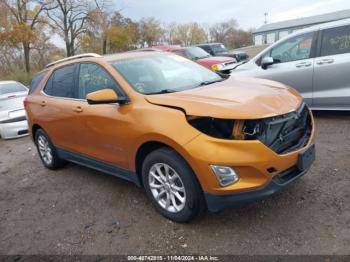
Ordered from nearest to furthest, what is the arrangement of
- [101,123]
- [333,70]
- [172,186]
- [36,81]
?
1. [172,186]
2. [101,123]
3. [36,81]
4. [333,70]

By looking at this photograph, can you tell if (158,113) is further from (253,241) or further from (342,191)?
(342,191)

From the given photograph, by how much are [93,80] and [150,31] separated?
5241 centimetres

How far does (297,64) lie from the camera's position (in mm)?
6238

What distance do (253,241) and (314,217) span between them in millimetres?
687

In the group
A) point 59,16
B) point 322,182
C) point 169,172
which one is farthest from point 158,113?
point 59,16

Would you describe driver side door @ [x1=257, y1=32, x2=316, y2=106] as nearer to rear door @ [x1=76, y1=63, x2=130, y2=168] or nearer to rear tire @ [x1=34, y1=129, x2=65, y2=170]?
rear door @ [x1=76, y1=63, x2=130, y2=168]

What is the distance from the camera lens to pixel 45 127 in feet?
16.8

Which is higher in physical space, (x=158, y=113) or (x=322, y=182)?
(x=158, y=113)

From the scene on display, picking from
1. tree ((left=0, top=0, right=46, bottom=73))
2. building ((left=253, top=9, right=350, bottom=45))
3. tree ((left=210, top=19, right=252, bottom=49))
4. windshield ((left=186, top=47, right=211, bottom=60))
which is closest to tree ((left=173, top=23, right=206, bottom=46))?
tree ((left=210, top=19, right=252, bottom=49))

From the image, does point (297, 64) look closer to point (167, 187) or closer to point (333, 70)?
point (333, 70)

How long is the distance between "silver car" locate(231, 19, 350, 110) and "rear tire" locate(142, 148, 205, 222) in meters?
3.99

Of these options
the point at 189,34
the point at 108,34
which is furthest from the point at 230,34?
the point at 108,34

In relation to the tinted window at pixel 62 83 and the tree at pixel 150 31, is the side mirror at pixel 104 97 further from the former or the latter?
the tree at pixel 150 31

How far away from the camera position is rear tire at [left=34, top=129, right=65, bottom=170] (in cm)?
525
